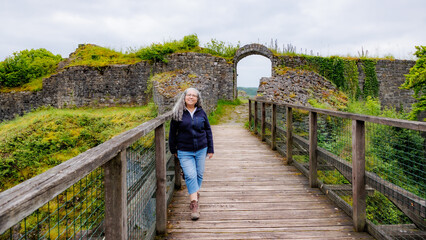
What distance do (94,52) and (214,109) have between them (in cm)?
1072

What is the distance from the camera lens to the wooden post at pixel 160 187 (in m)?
2.71

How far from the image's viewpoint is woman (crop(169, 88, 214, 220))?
302 centimetres

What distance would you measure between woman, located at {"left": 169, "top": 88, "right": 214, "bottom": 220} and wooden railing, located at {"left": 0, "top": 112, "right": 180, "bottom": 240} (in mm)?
214

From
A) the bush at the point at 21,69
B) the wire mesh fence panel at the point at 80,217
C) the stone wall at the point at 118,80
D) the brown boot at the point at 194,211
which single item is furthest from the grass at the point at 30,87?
the brown boot at the point at 194,211

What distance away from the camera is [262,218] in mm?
3033

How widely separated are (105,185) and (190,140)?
157 cm

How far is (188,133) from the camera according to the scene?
3.04 metres

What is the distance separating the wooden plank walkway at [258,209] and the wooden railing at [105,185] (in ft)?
1.81

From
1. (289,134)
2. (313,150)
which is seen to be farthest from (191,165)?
(289,134)

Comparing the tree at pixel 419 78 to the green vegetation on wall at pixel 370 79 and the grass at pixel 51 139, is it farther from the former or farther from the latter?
the grass at pixel 51 139

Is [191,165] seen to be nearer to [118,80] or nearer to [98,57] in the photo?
[118,80]

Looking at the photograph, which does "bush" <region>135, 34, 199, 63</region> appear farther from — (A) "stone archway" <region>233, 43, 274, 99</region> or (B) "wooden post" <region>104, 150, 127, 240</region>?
(B) "wooden post" <region>104, 150, 127, 240</region>

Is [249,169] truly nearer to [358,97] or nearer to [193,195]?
[193,195]

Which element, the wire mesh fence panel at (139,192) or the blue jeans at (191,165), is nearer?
the wire mesh fence panel at (139,192)
